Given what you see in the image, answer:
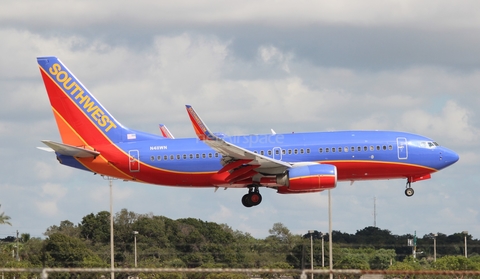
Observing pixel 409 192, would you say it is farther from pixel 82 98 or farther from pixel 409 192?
pixel 82 98

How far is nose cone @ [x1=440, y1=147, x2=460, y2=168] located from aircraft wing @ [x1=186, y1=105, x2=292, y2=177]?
11.8 m

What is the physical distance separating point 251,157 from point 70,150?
13878 millimetres

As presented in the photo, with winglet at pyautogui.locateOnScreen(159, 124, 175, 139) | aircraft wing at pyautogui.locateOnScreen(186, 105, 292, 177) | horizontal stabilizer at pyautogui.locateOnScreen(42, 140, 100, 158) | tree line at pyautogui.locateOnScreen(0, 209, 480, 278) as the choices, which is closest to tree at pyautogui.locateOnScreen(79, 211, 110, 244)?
tree line at pyautogui.locateOnScreen(0, 209, 480, 278)

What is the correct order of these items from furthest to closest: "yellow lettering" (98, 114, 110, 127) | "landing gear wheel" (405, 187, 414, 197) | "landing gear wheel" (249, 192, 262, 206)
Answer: "yellow lettering" (98, 114, 110, 127) → "landing gear wheel" (405, 187, 414, 197) → "landing gear wheel" (249, 192, 262, 206)

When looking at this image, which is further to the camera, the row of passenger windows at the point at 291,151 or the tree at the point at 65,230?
the tree at the point at 65,230

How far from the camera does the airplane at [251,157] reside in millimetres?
64875

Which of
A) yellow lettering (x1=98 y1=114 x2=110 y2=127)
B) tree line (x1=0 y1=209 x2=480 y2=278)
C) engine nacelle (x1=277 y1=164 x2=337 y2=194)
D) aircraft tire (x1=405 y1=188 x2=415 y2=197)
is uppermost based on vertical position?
yellow lettering (x1=98 y1=114 x2=110 y2=127)

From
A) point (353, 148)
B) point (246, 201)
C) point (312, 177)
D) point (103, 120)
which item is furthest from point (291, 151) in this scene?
point (103, 120)

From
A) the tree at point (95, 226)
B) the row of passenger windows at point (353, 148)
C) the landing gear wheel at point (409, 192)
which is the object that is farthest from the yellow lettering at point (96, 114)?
the tree at point (95, 226)

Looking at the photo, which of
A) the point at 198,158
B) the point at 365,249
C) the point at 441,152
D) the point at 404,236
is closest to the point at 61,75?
the point at 198,158

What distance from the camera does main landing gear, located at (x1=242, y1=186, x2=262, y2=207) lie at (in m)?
68.5

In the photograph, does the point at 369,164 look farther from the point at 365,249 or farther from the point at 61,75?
the point at 365,249

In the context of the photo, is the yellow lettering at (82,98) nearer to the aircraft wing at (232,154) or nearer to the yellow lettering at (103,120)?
the yellow lettering at (103,120)

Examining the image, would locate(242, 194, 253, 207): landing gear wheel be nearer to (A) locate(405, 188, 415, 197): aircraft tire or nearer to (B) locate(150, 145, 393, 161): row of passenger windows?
(B) locate(150, 145, 393, 161): row of passenger windows
